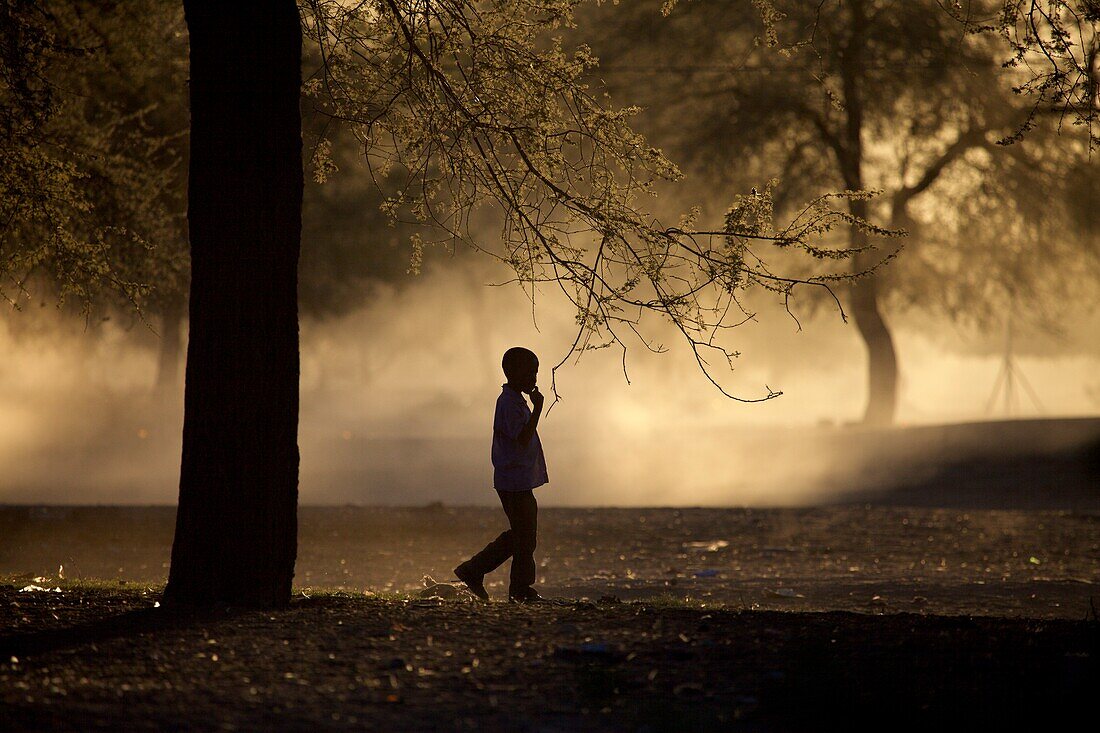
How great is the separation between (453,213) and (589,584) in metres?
3.99

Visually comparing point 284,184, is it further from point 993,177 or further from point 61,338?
point 61,338

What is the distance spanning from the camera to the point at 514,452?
26.6ft

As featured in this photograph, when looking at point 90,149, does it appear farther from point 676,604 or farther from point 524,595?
point 676,604

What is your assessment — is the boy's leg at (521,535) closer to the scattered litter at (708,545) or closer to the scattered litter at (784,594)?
the scattered litter at (784,594)

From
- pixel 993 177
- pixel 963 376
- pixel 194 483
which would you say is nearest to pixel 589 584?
pixel 194 483

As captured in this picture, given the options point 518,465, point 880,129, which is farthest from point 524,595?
point 880,129

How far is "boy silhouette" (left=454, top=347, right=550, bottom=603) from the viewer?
8094 mm

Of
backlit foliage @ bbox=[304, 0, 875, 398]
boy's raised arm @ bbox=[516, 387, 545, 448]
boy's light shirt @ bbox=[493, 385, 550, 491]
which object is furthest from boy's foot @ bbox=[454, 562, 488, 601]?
backlit foliage @ bbox=[304, 0, 875, 398]

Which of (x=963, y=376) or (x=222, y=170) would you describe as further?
(x=963, y=376)

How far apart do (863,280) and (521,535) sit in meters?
19.9

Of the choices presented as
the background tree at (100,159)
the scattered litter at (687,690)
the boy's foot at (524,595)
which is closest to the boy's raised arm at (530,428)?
the boy's foot at (524,595)

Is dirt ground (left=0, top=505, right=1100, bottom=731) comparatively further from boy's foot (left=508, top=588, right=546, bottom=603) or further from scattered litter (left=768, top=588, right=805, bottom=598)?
boy's foot (left=508, top=588, right=546, bottom=603)

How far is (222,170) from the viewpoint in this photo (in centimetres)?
719

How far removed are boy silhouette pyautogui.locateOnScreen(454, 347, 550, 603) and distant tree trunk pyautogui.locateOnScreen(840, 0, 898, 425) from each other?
18.5 m
